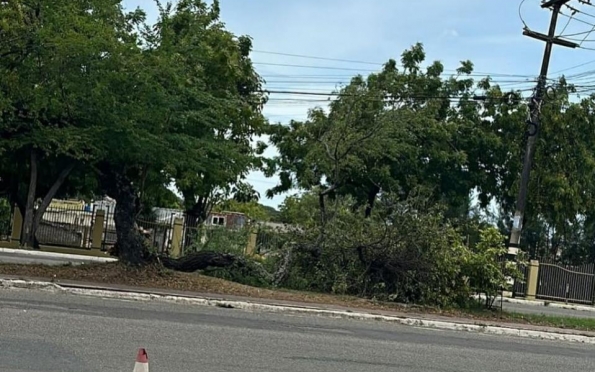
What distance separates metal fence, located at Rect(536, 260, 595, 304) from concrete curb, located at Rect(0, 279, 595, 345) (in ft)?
46.8

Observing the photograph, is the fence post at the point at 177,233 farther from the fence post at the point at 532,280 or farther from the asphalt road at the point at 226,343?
the asphalt road at the point at 226,343

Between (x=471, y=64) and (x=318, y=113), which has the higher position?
(x=471, y=64)

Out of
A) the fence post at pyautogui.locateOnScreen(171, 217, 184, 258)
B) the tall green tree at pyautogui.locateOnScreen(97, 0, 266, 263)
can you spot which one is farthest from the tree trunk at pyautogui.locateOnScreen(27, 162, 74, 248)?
the tall green tree at pyautogui.locateOnScreen(97, 0, 266, 263)

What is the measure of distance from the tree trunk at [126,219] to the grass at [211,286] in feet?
0.98

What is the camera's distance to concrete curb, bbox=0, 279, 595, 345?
13.3 metres

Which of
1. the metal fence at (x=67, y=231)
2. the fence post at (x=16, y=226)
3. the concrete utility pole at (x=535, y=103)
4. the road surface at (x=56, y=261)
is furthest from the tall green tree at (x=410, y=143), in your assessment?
the fence post at (x=16, y=226)

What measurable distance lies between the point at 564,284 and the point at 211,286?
17.4 m

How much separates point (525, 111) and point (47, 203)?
62.7 ft

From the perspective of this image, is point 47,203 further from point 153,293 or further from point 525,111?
point 525,111

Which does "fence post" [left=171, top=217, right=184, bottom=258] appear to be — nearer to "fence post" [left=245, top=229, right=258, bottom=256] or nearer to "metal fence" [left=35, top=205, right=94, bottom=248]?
"metal fence" [left=35, top=205, right=94, bottom=248]

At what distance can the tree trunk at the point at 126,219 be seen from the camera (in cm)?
1584

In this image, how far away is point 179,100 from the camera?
1459cm

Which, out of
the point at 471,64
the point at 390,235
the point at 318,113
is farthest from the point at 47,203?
the point at 471,64

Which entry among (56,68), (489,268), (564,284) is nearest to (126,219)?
(56,68)
